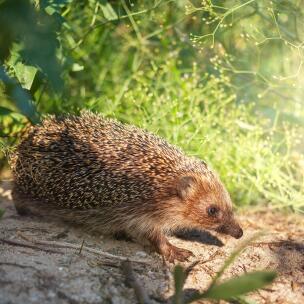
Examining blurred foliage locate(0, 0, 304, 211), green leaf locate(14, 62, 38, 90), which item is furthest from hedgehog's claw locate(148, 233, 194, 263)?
green leaf locate(14, 62, 38, 90)

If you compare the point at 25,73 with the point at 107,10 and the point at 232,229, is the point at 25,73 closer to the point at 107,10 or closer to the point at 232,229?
the point at 107,10

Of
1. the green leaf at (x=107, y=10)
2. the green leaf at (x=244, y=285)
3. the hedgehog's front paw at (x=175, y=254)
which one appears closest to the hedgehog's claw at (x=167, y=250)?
the hedgehog's front paw at (x=175, y=254)

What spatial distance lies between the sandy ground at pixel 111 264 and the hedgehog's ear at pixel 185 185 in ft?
1.71

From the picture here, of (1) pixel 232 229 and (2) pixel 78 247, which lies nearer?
(2) pixel 78 247

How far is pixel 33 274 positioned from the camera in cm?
345

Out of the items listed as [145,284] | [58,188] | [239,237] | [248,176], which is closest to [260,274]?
[145,284]

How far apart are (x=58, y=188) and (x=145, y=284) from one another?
141cm

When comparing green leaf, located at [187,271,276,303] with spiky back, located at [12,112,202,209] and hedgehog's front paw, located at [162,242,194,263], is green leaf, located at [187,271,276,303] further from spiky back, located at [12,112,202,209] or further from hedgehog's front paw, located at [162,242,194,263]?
spiky back, located at [12,112,202,209]

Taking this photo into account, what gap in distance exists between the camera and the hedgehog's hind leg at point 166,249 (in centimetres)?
447

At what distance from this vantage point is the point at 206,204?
15.7 ft

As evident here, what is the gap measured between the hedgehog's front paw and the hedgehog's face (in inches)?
13.2

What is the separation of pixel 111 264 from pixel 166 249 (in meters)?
0.72

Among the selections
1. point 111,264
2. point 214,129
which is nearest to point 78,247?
point 111,264

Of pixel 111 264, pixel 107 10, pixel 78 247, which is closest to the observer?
pixel 111 264
